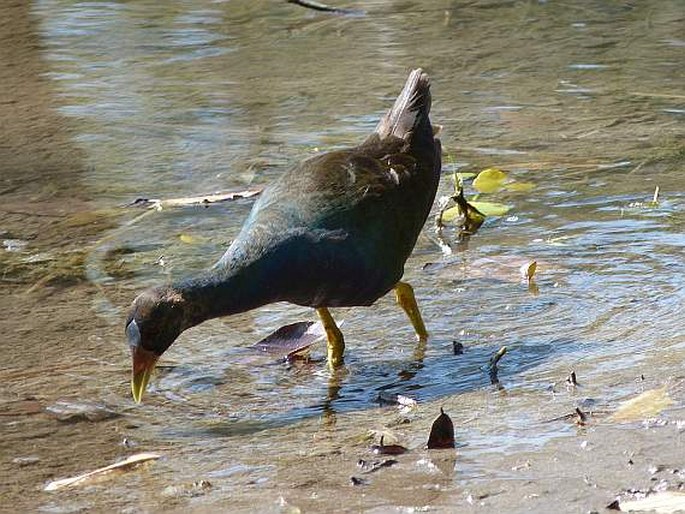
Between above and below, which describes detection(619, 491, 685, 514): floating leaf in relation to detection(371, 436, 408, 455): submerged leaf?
above

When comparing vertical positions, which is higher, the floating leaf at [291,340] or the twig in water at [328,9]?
the floating leaf at [291,340]

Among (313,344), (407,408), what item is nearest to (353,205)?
(313,344)

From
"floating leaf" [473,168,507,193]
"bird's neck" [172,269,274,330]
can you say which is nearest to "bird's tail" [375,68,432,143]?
"floating leaf" [473,168,507,193]

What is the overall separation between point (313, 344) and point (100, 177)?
2.28m

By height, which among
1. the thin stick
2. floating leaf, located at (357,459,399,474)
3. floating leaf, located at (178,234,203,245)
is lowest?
the thin stick

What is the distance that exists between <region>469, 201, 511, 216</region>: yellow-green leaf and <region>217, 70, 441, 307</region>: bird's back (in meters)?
0.68

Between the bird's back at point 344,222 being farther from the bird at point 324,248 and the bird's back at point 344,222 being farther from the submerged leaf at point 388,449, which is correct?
the submerged leaf at point 388,449

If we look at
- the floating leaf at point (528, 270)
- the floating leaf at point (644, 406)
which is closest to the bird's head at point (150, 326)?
the floating leaf at point (644, 406)

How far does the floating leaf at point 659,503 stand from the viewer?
9.92ft

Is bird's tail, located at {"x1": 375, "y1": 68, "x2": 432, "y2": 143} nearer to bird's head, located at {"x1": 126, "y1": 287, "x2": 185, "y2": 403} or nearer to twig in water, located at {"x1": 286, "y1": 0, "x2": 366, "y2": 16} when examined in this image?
bird's head, located at {"x1": 126, "y1": 287, "x2": 185, "y2": 403}

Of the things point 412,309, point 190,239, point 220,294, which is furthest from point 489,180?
point 220,294

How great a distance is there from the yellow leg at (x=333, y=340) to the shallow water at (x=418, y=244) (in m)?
0.05

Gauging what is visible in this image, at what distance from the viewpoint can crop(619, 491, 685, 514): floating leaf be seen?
3.02 metres

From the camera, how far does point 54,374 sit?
4.68 metres
